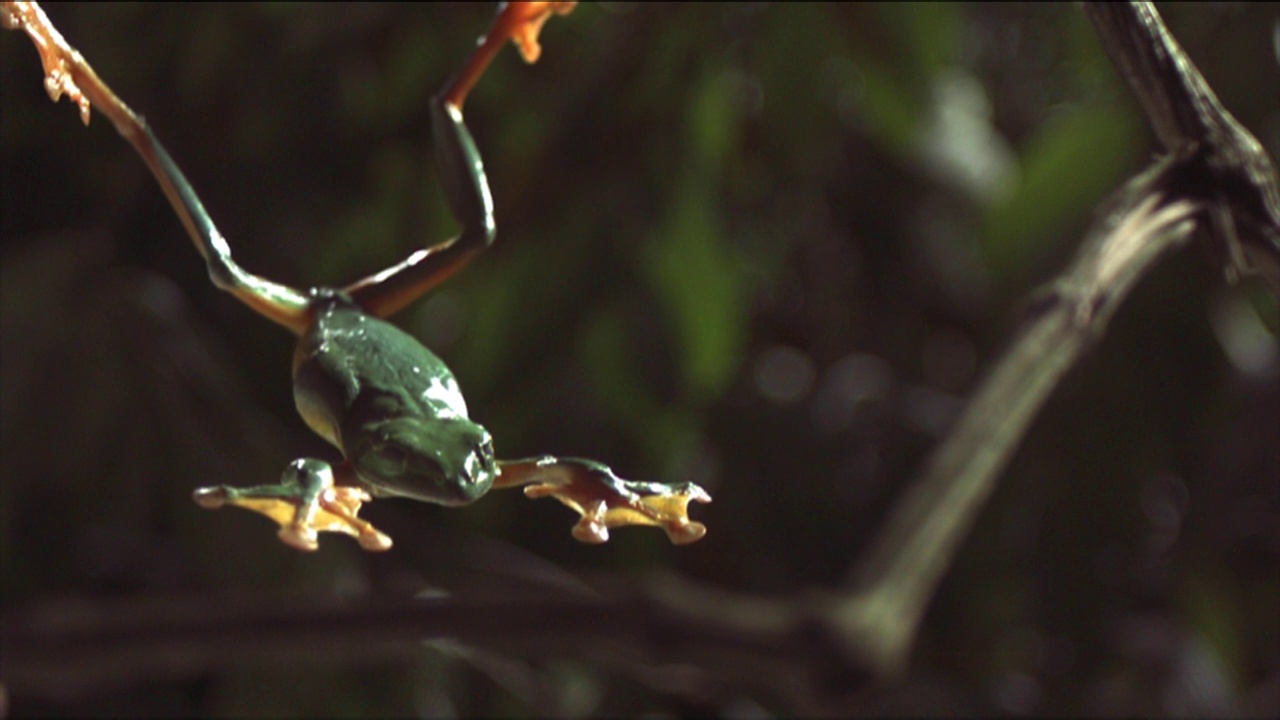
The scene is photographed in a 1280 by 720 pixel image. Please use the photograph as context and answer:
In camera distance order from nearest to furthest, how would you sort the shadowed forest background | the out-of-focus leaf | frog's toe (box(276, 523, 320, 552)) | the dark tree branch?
1. frog's toe (box(276, 523, 320, 552))
2. the dark tree branch
3. the shadowed forest background
4. the out-of-focus leaf

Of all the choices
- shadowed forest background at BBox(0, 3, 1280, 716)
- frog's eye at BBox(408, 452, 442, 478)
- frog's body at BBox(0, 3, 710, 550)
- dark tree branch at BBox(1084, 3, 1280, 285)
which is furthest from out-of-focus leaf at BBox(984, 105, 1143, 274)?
frog's eye at BBox(408, 452, 442, 478)

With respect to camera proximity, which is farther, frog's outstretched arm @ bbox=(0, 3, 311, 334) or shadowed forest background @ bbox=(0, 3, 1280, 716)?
shadowed forest background @ bbox=(0, 3, 1280, 716)

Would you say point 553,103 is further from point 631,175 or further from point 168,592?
point 168,592

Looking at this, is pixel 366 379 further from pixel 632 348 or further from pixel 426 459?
pixel 632 348

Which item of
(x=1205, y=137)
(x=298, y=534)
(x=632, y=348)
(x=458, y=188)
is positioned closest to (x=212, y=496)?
(x=298, y=534)

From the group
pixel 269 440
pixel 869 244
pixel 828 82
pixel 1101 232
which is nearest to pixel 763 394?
pixel 869 244

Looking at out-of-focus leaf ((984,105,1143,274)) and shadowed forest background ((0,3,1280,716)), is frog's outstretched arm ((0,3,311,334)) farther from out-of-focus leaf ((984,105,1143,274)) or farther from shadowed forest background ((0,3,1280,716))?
out-of-focus leaf ((984,105,1143,274))

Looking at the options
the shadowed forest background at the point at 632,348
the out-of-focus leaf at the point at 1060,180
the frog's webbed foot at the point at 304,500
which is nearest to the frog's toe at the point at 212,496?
the frog's webbed foot at the point at 304,500
